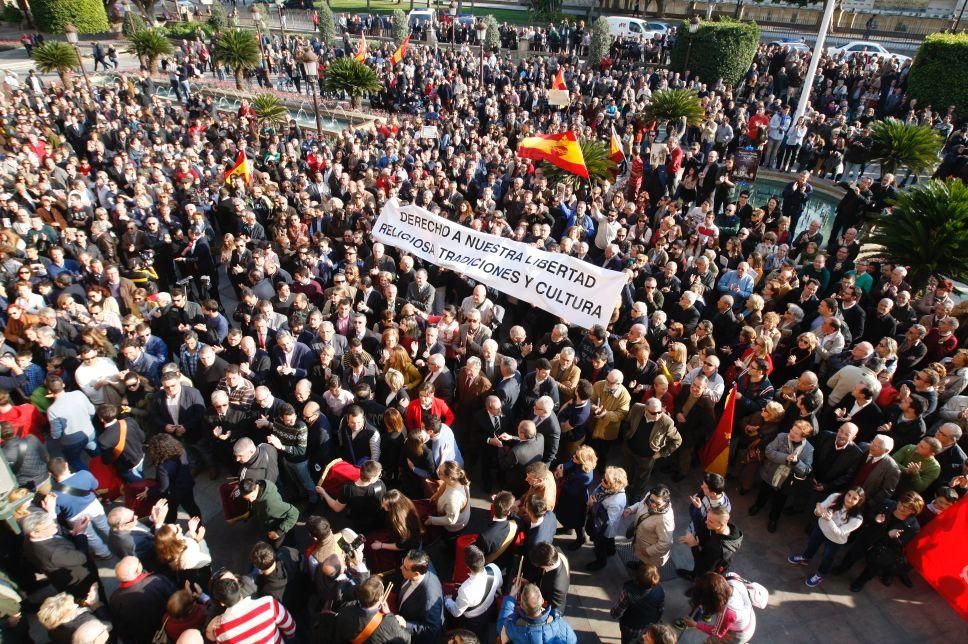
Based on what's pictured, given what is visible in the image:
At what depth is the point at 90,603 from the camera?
4039 millimetres

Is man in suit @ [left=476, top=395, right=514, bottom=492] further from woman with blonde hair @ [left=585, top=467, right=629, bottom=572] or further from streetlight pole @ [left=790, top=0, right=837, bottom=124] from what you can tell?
streetlight pole @ [left=790, top=0, right=837, bottom=124]

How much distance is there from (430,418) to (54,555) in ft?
10.4

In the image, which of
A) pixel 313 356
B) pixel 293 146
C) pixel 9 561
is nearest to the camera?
pixel 9 561

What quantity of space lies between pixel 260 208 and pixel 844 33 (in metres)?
40.9

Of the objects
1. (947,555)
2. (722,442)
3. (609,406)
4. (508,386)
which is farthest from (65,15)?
(947,555)

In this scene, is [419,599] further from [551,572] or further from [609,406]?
[609,406]

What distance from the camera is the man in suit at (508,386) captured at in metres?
6.32

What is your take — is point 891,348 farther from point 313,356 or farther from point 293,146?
point 293,146

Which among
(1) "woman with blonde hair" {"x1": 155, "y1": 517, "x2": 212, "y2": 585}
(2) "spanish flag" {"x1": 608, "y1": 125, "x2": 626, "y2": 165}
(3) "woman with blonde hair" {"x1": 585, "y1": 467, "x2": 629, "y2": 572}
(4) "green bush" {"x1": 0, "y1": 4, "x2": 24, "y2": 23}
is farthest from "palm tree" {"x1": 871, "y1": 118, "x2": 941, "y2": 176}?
(4) "green bush" {"x1": 0, "y1": 4, "x2": 24, "y2": 23}

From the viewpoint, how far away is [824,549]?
17.9 ft

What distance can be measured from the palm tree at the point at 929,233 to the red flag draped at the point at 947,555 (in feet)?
18.1

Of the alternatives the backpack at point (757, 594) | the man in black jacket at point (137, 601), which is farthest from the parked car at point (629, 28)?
the man in black jacket at point (137, 601)

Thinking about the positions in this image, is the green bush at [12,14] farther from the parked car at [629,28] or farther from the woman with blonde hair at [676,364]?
the woman with blonde hair at [676,364]

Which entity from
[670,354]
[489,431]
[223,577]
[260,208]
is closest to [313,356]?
[489,431]
